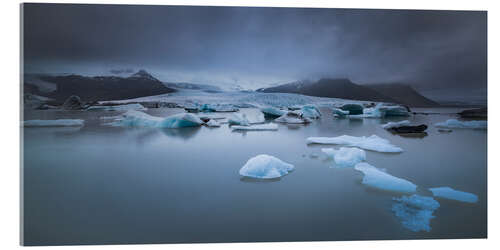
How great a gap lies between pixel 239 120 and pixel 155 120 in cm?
119

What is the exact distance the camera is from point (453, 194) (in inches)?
80.7

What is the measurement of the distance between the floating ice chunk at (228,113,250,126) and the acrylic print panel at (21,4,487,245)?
17.4 inches

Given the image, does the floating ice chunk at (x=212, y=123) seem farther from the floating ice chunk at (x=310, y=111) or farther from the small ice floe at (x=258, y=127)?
the floating ice chunk at (x=310, y=111)

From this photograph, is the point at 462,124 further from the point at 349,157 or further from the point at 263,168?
the point at 263,168

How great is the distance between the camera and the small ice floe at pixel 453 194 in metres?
2.03

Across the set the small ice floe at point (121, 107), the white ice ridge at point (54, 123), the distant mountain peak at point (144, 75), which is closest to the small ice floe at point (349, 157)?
the distant mountain peak at point (144, 75)

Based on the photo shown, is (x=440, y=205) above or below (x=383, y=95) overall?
below

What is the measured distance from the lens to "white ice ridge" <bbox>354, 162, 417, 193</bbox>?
6.76 feet

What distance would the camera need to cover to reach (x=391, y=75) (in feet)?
8.16

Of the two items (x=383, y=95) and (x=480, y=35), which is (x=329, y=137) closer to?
(x=383, y=95)

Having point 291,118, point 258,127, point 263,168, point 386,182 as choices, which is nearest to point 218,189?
point 263,168

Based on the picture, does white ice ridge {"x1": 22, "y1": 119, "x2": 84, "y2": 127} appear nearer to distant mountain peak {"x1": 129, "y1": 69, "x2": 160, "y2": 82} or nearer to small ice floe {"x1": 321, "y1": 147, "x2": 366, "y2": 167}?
distant mountain peak {"x1": 129, "y1": 69, "x2": 160, "y2": 82}

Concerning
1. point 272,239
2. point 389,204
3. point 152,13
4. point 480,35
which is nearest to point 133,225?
point 272,239

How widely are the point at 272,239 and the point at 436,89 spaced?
2.31 m
